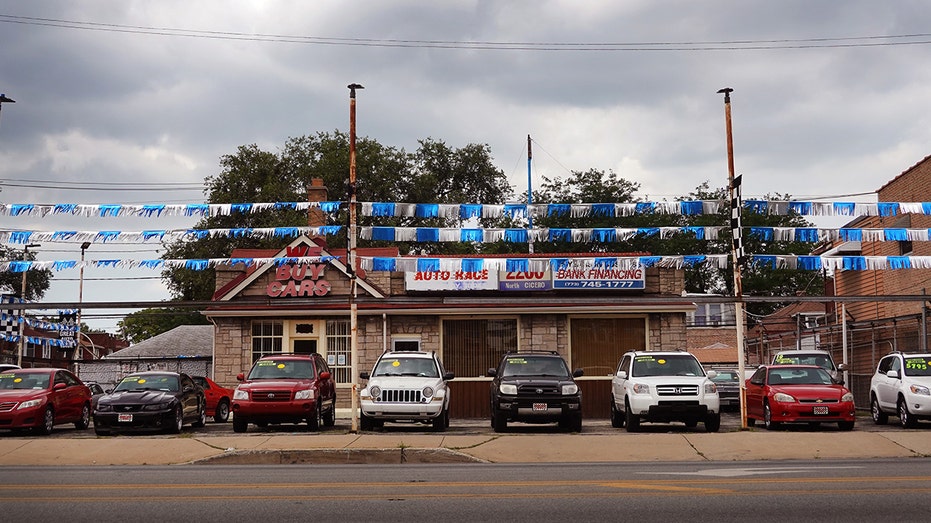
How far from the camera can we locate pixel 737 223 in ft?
67.4

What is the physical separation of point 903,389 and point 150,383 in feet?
56.5

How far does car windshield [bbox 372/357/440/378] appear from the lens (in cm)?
2219

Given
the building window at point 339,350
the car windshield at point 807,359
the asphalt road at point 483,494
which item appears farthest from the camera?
the building window at point 339,350

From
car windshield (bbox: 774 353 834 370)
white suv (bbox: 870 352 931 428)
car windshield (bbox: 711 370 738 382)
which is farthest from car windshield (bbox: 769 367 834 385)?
car windshield (bbox: 711 370 738 382)

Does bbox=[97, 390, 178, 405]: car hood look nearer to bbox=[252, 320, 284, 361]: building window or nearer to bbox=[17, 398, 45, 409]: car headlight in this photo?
bbox=[17, 398, 45, 409]: car headlight

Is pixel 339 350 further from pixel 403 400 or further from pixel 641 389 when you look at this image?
pixel 641 389

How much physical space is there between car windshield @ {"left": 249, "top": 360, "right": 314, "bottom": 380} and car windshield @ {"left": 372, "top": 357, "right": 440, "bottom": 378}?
1733 millimetres

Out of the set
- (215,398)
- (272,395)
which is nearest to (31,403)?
(272,395)

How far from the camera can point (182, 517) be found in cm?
942

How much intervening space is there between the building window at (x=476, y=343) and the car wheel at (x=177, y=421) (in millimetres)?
10457

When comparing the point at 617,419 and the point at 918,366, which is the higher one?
the point at 918,366

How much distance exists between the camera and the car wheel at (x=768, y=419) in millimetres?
21812

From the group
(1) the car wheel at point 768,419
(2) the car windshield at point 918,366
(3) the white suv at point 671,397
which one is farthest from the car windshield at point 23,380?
(2) the car windshield at point 918,366

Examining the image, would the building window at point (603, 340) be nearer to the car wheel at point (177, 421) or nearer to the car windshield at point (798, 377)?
the car windshield at point (798, 377)
